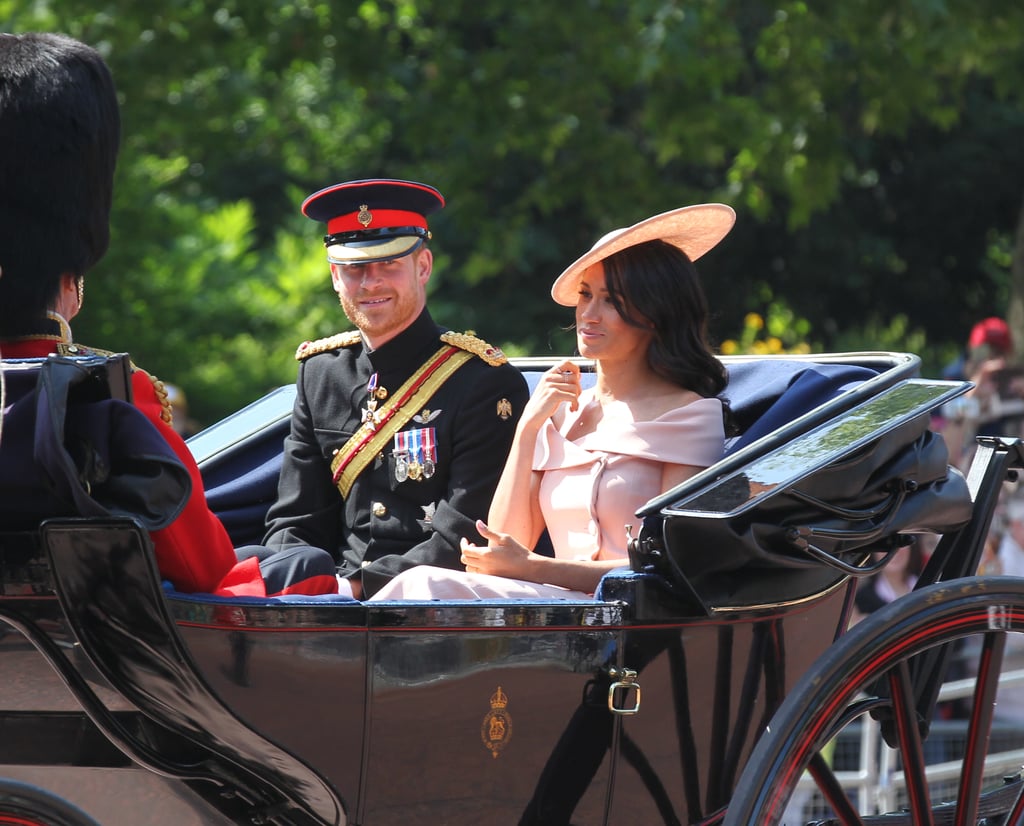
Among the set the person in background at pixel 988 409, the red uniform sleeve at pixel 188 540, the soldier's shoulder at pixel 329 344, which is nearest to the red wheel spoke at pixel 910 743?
the red uniform sleeve at pixel 188 540

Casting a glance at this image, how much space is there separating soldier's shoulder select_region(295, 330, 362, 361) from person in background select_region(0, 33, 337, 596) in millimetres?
850

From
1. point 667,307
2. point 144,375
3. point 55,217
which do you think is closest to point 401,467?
point 667,307

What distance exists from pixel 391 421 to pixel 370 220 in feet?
1.40

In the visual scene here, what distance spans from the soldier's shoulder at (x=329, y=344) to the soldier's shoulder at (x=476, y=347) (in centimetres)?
23

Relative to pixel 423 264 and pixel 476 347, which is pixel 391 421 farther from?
pixel 423 264

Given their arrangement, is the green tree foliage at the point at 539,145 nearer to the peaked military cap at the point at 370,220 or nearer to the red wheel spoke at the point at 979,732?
the peaked military cap at the point at 370,220

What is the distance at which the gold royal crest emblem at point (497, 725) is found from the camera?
2.39 metres

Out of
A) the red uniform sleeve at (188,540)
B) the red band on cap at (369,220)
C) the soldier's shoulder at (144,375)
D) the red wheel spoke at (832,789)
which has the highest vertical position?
the red band on cap at (369,220)

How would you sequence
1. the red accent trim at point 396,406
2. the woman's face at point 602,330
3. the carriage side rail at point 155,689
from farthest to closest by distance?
the red accent trim at point 396,406 < the woman's face at point 602,330 < the carriage side rail at point 155,689

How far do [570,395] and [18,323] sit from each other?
102 centimetres

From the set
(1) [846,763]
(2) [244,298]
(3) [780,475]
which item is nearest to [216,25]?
(2) [244,298]

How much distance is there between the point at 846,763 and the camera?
217 inches

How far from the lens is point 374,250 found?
3.13 meters

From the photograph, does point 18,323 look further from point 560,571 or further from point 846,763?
point 846,763
